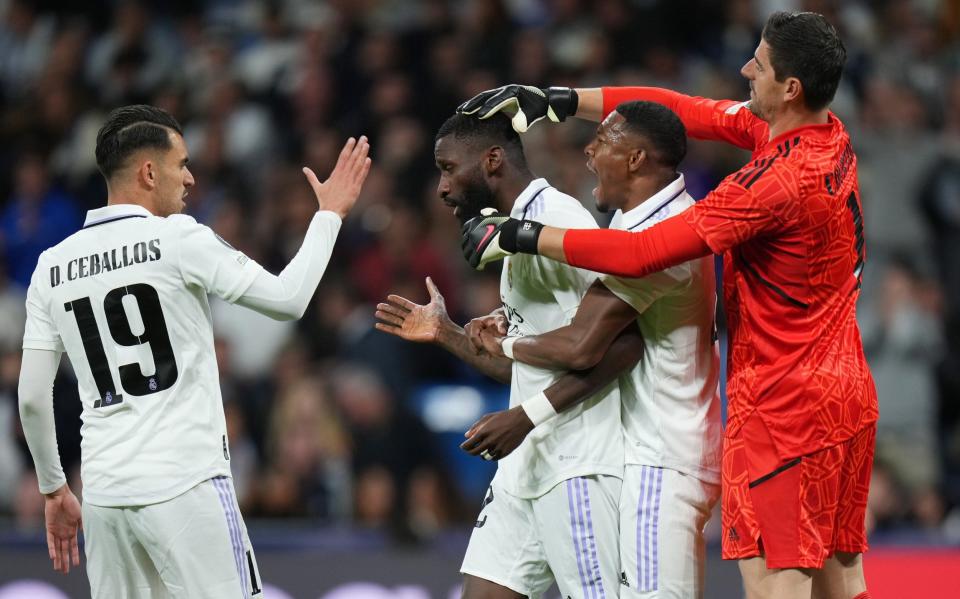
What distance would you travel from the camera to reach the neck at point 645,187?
4578 mm

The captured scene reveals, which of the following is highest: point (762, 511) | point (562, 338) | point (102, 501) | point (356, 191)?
point (356, 191)

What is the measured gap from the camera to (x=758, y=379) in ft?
14.1

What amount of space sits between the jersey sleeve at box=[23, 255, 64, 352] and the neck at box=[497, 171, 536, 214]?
5.30 ft

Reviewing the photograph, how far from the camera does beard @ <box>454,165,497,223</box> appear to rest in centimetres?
480

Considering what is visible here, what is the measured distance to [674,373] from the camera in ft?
14.9

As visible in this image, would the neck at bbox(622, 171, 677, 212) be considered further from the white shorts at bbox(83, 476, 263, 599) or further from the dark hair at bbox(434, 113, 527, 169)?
the white shorts at bbox(83, 476, 263, 599)

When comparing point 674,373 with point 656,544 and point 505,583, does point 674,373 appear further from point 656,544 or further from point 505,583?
point 505,583

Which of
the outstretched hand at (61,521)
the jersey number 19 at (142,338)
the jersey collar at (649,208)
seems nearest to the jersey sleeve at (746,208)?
the jersey collar at (649,208)

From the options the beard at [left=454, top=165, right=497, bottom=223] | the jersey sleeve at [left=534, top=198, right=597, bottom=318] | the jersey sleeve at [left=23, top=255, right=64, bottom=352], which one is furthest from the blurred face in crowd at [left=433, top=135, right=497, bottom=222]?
the jersey sleeve at [left=23, top=255, right=64, bottom=352]

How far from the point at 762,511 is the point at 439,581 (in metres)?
3.31

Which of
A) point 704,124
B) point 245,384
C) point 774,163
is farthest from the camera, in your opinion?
point 245,384

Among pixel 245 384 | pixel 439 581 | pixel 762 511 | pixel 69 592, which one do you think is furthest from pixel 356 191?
pixel 245 384

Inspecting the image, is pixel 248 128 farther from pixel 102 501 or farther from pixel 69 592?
pixel 102 501

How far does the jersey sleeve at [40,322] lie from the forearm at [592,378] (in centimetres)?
171
